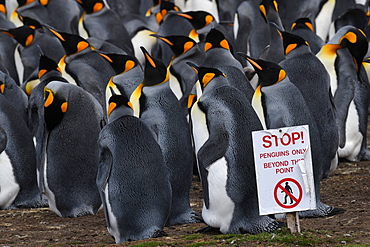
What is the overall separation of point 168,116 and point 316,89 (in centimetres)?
137

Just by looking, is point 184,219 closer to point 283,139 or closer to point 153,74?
point 153,74

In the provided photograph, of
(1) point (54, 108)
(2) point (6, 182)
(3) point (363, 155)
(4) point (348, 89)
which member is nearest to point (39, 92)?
(2) point (6, 182)

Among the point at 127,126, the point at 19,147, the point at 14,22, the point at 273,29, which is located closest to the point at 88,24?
the point at 14,22

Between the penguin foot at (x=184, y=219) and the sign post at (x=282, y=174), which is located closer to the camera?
the sign post at (x=282, y=174)

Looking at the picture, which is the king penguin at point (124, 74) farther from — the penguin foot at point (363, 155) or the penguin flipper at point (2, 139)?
the penguin foot at point (363, 155)

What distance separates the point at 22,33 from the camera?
30.6 ft

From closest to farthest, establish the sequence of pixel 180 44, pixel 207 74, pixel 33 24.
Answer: pixel 207 74
pixel 180 44
pixel 33 24

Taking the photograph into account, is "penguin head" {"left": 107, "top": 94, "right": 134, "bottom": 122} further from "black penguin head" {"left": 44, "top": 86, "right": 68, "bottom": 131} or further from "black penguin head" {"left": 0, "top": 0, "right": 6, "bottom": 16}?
"black penguin head" {"left": 0, "top": 0, "right": 6, "bottom": 16}

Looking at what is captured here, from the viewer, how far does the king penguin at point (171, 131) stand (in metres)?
5.52

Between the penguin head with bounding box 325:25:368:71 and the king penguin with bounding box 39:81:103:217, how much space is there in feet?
8.00

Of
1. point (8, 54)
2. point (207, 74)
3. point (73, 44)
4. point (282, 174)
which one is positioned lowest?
point (8, 54)

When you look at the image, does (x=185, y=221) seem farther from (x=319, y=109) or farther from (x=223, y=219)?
(x=319, y=109)

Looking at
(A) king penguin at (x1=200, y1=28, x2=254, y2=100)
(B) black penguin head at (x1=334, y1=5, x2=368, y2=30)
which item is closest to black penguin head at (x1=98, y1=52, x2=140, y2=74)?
(A) king penguin at (x1=200, y1=28, x2=254, y2=100)

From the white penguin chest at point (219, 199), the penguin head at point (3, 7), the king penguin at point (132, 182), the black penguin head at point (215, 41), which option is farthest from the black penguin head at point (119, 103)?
the penguin head at point (3, 7)
